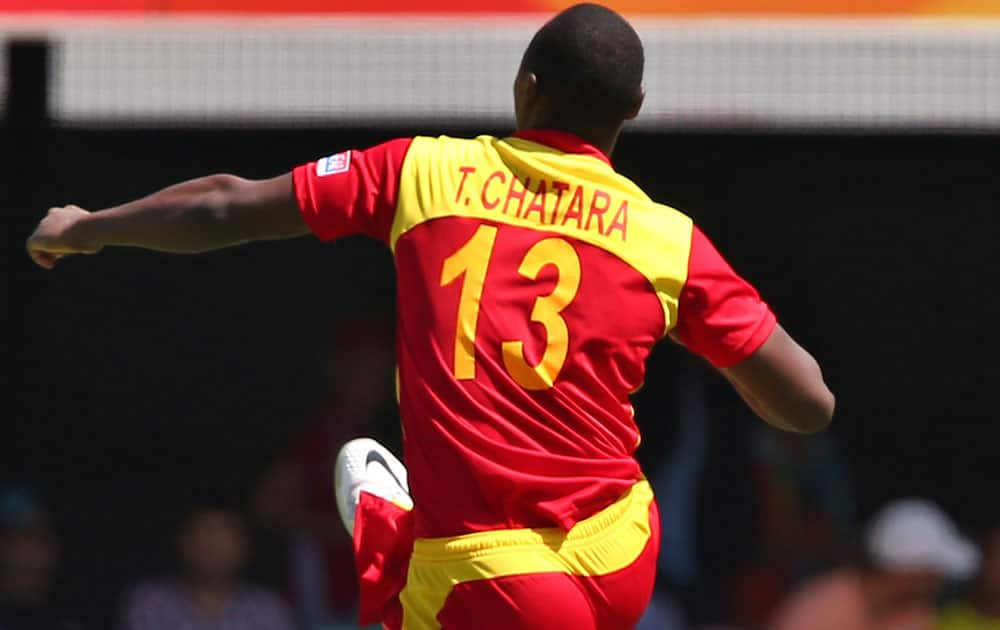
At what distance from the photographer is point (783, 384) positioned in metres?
3.17

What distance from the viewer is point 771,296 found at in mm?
7281

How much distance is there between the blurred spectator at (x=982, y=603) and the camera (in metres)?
7.21

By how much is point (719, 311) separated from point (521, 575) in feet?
1.73

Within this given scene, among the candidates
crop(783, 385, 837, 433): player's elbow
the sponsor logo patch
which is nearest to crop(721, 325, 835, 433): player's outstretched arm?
crop(783, 385, 837, 433): player's elbow

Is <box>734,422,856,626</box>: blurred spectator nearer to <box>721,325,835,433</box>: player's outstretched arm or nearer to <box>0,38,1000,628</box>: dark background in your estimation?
<box>0,38,1000,628</box>: dark background

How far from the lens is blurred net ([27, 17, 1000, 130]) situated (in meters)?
7.00

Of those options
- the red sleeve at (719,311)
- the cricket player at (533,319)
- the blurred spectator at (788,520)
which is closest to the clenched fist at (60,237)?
the cricket player at (533,319)

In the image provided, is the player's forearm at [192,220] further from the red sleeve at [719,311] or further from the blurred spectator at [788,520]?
the blurred spectator at [788,520]

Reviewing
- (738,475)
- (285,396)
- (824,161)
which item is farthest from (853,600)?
(285,396)

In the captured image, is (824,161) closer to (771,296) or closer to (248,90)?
(771,296)

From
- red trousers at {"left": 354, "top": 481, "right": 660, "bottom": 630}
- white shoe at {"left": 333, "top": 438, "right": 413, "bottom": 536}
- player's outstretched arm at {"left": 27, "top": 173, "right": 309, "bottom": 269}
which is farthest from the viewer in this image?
white shoe at {"left": 333, "top": 438, "right": 413, "bottom": 536}

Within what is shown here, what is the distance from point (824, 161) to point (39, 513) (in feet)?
10.6

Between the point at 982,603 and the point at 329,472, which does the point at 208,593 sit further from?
the point at 982,603

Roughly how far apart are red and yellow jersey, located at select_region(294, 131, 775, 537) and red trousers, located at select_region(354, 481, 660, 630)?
37 millimetres
